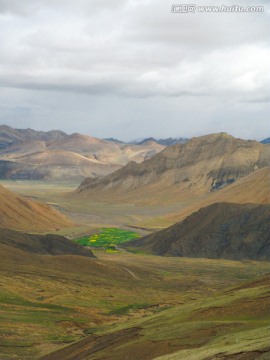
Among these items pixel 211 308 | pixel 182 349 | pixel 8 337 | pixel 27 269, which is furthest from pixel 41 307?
pixel 182 349

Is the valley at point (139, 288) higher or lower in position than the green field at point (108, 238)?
higher

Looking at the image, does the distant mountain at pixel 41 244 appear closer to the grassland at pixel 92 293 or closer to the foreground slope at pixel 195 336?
the grassland at pixel 92 293

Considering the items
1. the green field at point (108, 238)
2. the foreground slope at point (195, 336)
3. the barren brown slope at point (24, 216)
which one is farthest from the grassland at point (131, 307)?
the barren brown slope at point (24, 216)

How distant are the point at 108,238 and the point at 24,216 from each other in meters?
34.0

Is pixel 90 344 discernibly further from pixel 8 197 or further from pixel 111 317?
pixel 8 197

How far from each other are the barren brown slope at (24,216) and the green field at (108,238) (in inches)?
729

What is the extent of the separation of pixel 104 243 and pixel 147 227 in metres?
38.2

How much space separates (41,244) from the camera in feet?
405

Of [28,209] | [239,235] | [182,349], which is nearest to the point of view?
[182,349]

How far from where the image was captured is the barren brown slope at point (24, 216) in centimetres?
17914

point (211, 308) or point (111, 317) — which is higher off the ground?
point (211, 308)

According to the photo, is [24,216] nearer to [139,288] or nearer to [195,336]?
[139,288]

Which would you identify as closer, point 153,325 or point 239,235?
point 153,325

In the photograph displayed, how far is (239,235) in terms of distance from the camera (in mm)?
141000
